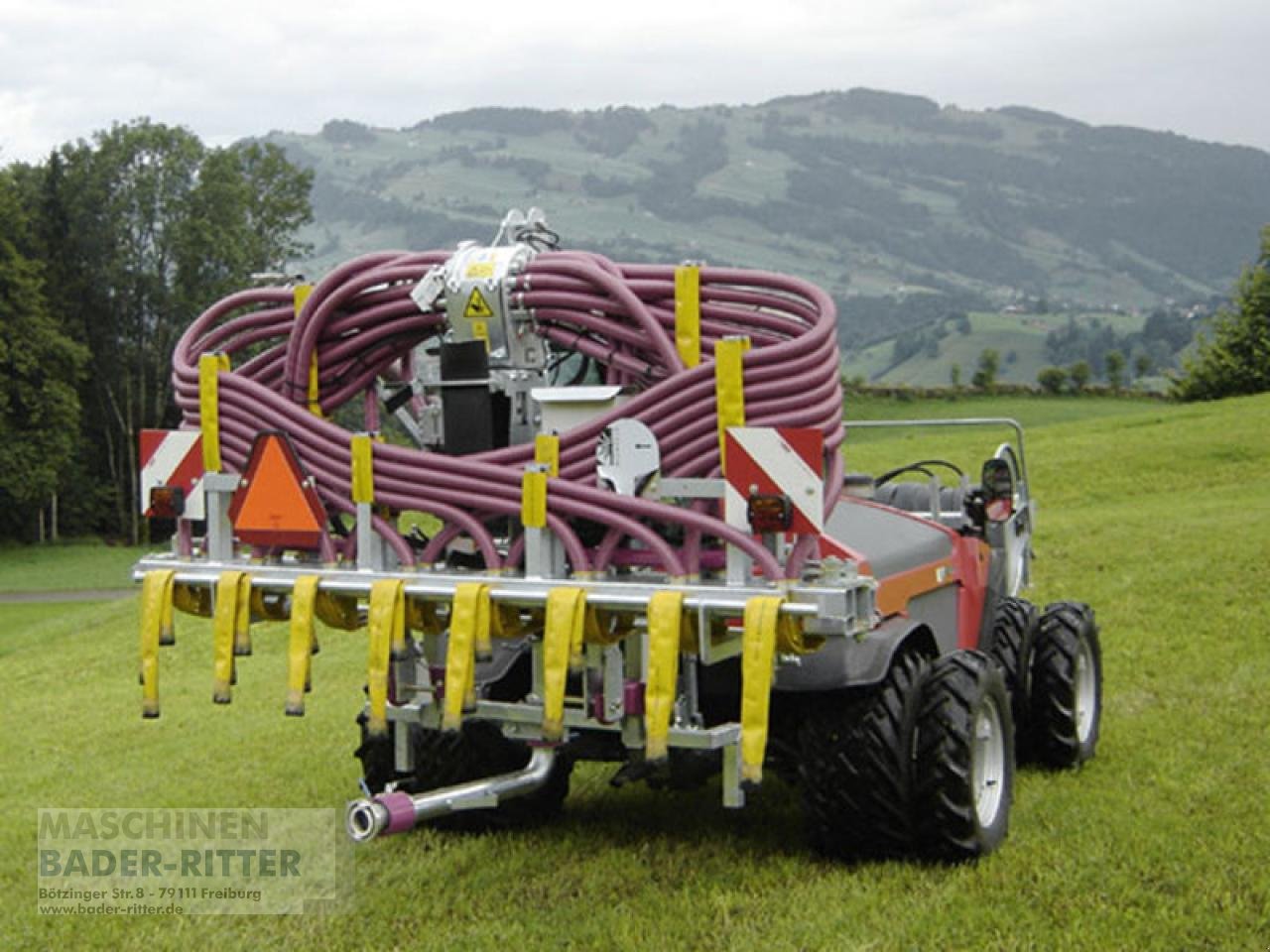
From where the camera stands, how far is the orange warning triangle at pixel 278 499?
18.2 feet

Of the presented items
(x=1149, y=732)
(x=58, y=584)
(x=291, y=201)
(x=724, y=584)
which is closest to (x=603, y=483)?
(x=724, y=584)

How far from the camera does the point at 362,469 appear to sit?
545 cm

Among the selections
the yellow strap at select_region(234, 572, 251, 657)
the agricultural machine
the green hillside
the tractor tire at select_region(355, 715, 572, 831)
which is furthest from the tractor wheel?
the green hillside

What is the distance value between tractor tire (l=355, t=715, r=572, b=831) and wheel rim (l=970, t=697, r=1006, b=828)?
66.3 inches

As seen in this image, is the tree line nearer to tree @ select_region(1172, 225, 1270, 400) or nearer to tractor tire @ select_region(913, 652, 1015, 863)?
tree @ select_region(1172, 225, 1270, 400)

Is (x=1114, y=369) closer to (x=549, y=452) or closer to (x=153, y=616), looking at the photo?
(x=549, y=452)

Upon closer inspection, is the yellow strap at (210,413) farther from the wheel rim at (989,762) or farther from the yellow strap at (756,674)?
the wheel rim at (989,762)

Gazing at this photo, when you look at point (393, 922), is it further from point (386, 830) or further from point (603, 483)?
point (603, 483)

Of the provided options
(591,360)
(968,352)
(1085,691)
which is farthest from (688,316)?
(968,352)

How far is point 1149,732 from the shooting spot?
824cm

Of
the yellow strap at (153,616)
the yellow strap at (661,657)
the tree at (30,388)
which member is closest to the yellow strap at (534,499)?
the yellow strap at (661,657)

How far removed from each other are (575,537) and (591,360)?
87 cm

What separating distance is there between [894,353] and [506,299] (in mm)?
150357

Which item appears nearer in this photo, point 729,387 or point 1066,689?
point 729,387
